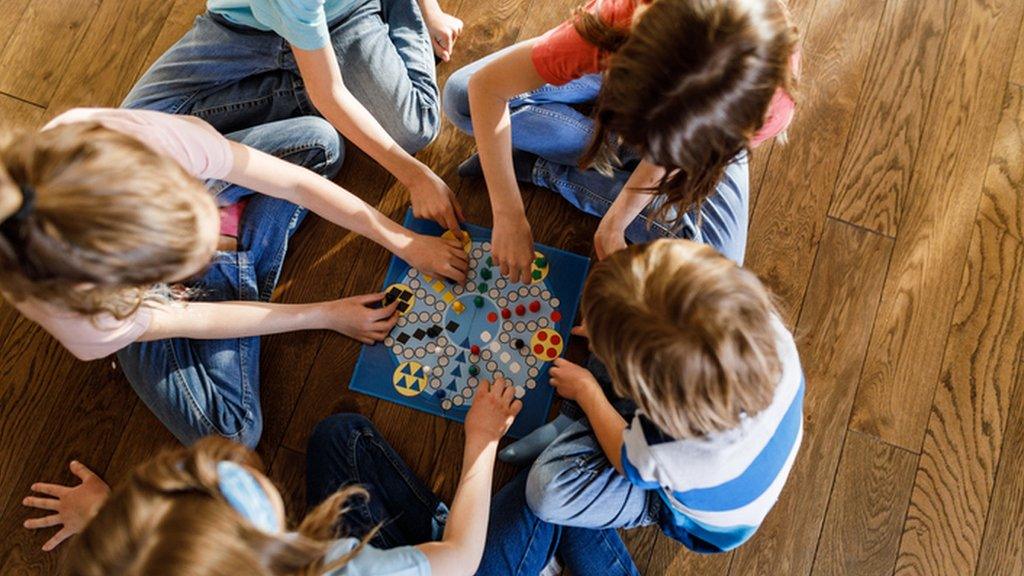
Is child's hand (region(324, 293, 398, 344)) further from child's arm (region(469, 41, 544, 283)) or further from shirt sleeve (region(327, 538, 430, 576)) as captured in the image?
shirt sleeve (region(327, 538, 430, 576))

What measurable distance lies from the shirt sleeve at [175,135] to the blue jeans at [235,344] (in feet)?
0.41

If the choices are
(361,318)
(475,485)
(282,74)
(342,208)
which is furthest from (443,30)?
Answer: (475,485)

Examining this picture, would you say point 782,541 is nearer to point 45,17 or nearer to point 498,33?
point 498,33

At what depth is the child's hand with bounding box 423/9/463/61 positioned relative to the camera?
1342 millimetres

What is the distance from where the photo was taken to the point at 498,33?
4.58 feet

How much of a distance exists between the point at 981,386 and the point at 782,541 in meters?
0.40

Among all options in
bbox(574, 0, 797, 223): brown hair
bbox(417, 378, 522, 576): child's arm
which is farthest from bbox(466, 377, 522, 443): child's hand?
bbox(574, 0, 797, 223): brown hair

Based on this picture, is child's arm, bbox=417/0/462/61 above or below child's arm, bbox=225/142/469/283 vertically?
above

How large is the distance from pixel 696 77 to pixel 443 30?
658 millimetres

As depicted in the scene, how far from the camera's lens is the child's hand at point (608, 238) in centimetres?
120

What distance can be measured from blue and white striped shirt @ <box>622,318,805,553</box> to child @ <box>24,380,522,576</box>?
0.25m

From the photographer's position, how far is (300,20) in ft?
3.40

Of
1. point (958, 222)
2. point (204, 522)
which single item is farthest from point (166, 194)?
point (958, 222)

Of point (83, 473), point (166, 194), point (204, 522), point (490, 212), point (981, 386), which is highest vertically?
point (166, 194)
